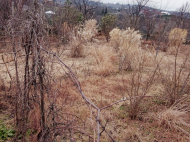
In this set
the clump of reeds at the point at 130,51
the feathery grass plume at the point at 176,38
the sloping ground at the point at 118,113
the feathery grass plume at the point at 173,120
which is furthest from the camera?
the feathery grass plume at the point at 176,38

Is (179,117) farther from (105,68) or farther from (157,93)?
(105,68)

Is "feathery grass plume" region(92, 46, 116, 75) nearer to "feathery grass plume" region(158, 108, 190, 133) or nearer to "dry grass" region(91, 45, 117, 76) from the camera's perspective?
"dry grass" region(91, 45, 117, 76)

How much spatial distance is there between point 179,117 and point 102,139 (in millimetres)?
1323

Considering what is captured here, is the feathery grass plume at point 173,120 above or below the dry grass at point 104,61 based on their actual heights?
below

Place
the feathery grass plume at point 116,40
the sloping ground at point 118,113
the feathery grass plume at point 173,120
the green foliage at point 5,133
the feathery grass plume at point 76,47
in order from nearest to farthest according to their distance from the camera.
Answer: the green foliage at point 5,133 < the sloping ground at point 118,113 < the feathery grass plume at point 173,120 < the feathery grass plume at point 76,47 < the feathery grass plume at point 116,40

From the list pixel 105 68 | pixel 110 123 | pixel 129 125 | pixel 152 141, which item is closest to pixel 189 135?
pixel 152 141

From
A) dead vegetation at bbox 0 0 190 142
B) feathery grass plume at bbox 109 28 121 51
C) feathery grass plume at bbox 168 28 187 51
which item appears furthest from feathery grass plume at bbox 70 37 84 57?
feathery grass plume at bbox 168 28 187 51

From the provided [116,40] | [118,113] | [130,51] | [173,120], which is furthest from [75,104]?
[116,40]

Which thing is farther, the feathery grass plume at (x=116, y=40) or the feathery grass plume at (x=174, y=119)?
the feathery grass plume at (x=116, y=40)

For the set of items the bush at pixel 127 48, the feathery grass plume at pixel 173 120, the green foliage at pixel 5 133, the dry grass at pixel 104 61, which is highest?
the bush at pixel 127 48

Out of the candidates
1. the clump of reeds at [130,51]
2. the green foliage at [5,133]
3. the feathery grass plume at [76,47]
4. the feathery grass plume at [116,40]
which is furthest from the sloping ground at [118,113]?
the feathery grass plume at [116,40]

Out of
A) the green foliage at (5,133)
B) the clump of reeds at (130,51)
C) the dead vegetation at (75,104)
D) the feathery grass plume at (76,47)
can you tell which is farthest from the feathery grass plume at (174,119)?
the feathery grass plume at (76,47)

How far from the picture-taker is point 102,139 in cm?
218

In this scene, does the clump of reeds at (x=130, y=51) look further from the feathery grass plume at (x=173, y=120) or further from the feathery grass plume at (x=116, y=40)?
the feathery grass plume at (x=173, y=120)
